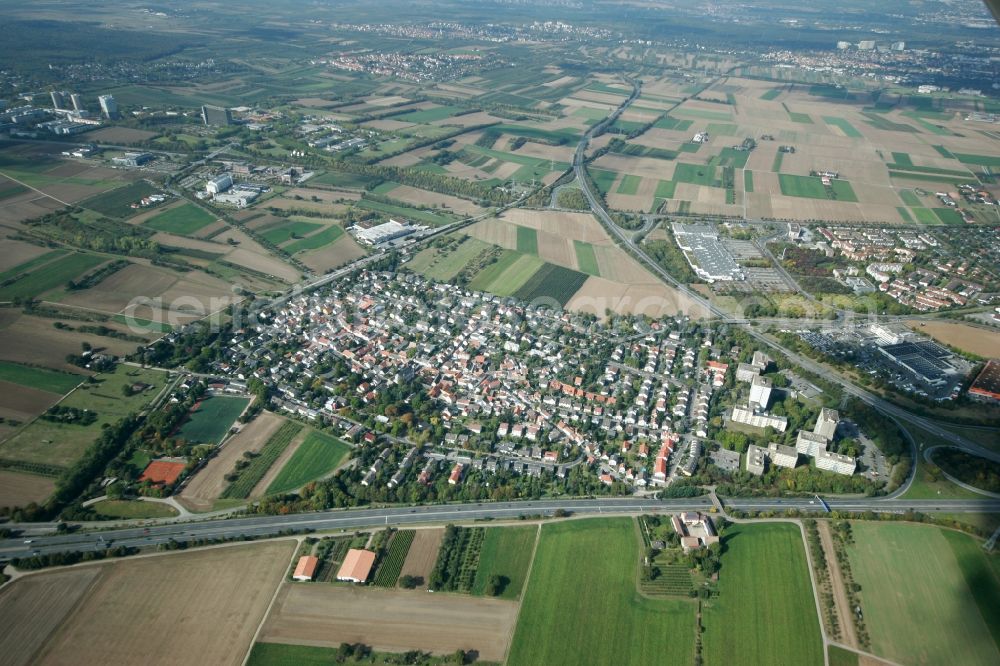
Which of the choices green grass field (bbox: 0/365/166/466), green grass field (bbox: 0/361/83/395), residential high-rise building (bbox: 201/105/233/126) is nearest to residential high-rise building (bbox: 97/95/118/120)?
residential high-rise building (bbox: 201/105/233/126)

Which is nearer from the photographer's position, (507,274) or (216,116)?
(507,274)

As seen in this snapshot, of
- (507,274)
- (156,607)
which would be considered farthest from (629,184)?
(156,607)

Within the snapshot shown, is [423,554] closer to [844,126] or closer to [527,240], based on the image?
[527,240]

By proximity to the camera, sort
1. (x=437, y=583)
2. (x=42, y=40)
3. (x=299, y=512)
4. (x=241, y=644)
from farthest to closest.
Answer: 1. (x=42, y=40)
2. (x=299, y=512)
3. (x=437, y=583)
4. (x=241, y=644)

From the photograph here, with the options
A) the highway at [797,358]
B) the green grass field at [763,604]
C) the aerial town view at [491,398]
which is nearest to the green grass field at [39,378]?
the aerial town view at [491,398]

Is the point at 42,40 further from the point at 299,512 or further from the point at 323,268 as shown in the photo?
the point at 299,512

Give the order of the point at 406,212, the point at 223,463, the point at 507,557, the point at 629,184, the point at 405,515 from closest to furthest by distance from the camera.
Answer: the point at 507,557 → the point at 405,515 → the point at 223,463 → the point at 406,212 → the point at 629,184

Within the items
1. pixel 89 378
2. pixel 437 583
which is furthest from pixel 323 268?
pixel 437 583
